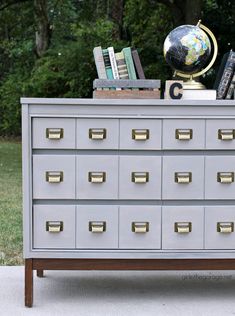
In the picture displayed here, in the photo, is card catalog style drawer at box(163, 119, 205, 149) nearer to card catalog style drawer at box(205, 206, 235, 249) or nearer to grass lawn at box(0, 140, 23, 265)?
card catalog style drawer at box(205, 206, 235, 249)

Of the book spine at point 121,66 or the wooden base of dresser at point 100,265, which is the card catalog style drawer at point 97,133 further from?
the wooden base of dresser at point 100,265

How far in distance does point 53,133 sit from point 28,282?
2.92 feet

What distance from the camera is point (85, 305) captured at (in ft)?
12.7

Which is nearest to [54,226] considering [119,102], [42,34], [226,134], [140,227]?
[140,227]

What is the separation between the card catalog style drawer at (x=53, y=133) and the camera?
3723 mm

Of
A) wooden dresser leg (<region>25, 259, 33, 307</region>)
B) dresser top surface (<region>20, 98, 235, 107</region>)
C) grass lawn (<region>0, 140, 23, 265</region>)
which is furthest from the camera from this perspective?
grass lawn (<region>0, 140, 23, 265</region>)

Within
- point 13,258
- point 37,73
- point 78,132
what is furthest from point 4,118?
point 78,132

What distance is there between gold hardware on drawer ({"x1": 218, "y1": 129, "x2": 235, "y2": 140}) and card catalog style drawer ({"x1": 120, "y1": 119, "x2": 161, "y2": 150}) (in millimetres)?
362

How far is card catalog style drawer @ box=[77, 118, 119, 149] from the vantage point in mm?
3729

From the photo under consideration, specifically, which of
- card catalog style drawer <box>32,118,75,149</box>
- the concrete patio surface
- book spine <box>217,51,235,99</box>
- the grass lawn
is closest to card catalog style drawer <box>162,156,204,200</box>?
book spine <box>217,51,235,99</box>

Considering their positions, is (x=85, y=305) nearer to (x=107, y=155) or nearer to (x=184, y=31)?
(x=107, y=155)

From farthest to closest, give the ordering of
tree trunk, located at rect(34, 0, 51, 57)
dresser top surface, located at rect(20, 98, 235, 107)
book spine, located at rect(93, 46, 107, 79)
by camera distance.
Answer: tree trunk, located at rect(34, 0, 51, 57)
book spine, located at rect(93, 46, 107, 79)
dresser top surface, located at rect(20, 98, 235, 107)

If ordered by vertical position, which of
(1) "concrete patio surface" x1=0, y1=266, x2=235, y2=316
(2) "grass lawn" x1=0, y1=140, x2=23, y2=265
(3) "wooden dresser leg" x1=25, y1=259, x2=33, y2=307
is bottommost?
(2) "grass lawn" x1=0, y1=140, x2=23, y2=265

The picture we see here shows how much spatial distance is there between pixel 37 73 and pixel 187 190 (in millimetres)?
13569
